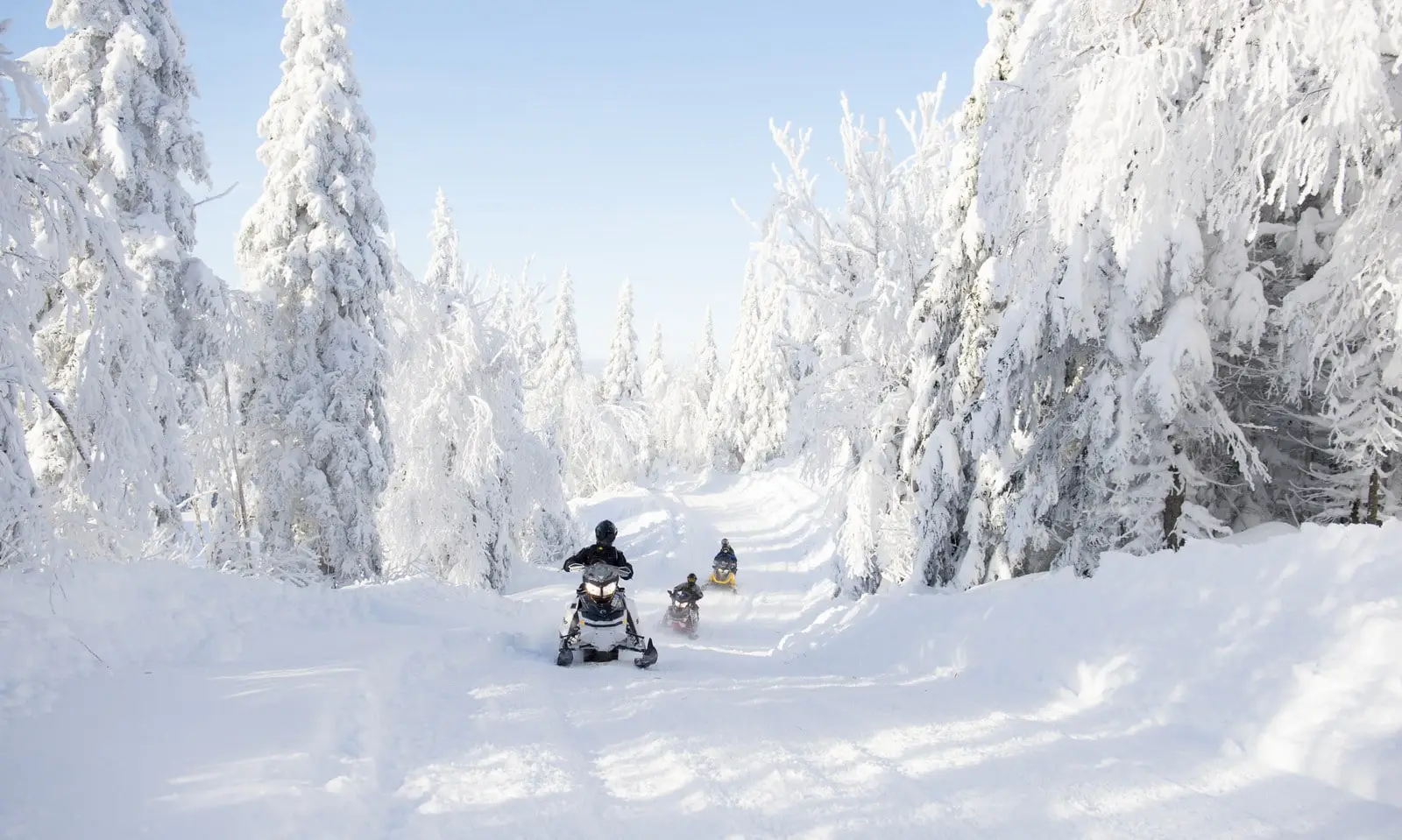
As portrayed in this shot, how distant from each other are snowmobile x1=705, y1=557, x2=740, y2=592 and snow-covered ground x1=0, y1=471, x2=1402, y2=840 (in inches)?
489

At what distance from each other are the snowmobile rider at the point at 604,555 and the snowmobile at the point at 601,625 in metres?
0.10

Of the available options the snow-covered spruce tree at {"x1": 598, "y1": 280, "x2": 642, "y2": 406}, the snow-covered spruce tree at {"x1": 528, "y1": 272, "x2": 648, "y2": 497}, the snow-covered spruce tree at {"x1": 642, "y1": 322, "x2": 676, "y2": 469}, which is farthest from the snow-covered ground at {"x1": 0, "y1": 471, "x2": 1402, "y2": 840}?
the snow-covered spruce tree at {"x1": 642, "y1": 322, "x2": 676, "y2": 469}

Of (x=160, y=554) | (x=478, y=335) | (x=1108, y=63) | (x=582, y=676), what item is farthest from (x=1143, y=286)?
(x=478, y=335)

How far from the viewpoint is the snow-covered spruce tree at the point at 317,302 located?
607 inches

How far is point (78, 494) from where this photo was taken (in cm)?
1111

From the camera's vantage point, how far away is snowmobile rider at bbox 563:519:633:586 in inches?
374

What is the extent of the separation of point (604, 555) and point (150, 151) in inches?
421

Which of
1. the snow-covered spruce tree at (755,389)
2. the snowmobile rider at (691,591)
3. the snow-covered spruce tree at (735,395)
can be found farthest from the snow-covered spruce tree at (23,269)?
the snow-covered spruce tree at (735,395)

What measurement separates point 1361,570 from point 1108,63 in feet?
16.5

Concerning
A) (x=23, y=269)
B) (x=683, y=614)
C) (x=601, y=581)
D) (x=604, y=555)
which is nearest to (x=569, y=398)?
(x=683, y=614)

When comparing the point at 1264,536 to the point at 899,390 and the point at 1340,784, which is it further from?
the point at 899,390

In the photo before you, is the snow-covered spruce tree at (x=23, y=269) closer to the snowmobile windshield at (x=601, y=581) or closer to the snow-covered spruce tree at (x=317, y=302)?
the snowmobile windshield at (x=601, y=581)

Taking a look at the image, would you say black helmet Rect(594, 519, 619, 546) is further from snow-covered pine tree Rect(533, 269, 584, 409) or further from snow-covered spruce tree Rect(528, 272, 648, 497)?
snow-covered pine tree Rect(533, 269, 584, 409)

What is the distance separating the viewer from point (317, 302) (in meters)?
15.4
